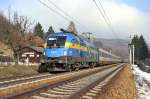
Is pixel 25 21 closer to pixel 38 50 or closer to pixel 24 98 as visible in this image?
pixel 38 50

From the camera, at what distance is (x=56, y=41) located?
90.5ft

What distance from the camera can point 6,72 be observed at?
26.3 metres

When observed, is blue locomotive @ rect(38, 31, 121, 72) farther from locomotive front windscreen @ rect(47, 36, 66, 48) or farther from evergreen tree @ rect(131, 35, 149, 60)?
evergreen tree @ rect(131, 35, 149, 60)

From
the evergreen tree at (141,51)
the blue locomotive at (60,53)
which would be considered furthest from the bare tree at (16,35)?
the evergreen tree at (141,51)

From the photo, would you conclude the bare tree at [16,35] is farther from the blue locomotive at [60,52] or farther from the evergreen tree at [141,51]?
the evergreen tree at [141,51]

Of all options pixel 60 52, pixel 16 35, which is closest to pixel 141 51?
pixel 16 35

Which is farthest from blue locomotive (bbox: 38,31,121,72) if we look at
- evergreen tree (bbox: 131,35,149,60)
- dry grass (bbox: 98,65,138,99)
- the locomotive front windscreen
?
evergreen tree (bbox: 131,35,149,60)

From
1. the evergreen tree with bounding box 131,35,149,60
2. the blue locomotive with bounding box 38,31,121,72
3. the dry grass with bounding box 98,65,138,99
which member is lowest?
the dry grass with bounding box 98,65,138,99

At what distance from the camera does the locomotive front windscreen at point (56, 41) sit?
27.3m

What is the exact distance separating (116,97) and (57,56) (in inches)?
596

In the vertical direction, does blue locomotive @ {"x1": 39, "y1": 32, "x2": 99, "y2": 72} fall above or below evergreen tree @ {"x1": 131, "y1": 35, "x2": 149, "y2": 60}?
below

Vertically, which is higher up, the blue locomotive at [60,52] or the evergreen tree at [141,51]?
the evergreen tree at [141,51]

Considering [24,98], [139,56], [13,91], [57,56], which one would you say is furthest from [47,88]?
[139,56]

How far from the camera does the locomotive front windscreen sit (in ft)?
Answer: 89.7
